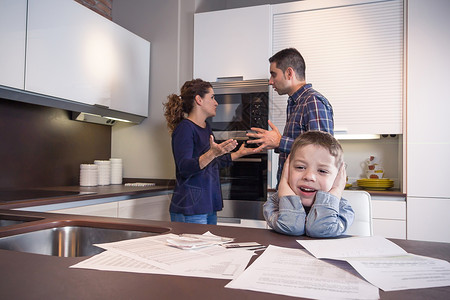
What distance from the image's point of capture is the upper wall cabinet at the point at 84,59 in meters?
2.05

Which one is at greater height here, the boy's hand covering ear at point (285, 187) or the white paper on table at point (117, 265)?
the boy's hand covering ear at point (285, 187)

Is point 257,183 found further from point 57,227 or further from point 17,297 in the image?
point 17,297

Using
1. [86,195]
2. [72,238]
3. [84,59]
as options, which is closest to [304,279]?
[72,238]

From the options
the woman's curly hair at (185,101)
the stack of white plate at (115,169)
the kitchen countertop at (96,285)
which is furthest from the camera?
the stack of white plate at (115,169)

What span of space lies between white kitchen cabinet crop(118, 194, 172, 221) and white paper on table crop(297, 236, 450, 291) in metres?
1.79

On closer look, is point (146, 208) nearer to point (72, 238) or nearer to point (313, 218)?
point (72, 238)

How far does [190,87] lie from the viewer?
7.52 ft

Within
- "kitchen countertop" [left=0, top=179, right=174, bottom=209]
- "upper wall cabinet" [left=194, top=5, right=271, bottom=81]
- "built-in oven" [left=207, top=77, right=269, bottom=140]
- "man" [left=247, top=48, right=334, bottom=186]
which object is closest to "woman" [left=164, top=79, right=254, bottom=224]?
"man" [left=247, top=48, right=334, bottom=186]

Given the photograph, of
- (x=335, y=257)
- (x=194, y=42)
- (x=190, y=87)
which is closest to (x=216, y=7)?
(x=194, y=42)

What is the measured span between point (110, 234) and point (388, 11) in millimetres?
2490

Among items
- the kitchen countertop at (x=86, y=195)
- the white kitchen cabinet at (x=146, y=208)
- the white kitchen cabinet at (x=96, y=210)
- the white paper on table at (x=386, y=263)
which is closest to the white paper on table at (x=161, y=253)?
the white paper on table at (x=386, y=263)

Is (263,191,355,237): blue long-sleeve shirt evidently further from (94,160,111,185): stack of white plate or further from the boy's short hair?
(94,160,111,185): stack of white plate

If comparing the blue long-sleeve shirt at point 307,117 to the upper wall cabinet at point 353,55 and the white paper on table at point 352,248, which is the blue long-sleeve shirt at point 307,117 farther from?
the white paper on table at point 352,248

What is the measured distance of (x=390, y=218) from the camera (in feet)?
7.99
